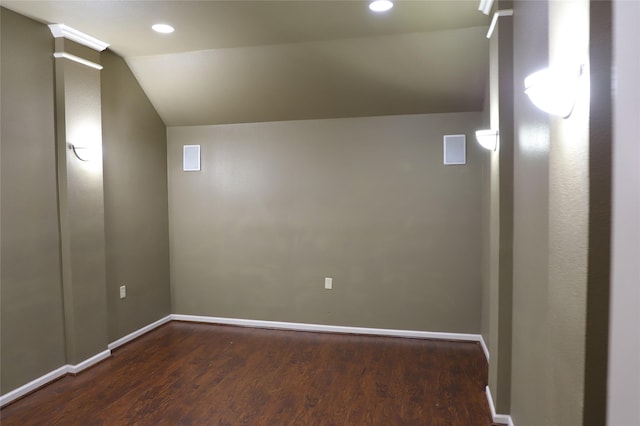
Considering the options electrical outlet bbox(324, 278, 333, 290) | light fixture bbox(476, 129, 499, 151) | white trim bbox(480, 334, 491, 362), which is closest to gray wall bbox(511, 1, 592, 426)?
light fixture bbox(476, 129, 499, 151)

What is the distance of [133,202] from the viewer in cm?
416

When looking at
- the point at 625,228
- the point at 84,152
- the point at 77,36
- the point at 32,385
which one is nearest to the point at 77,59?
the point at 77,36

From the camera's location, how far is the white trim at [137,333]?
388cm

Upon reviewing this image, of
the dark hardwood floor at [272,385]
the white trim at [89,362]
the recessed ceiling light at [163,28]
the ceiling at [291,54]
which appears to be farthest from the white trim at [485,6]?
the white trim at [89,362]

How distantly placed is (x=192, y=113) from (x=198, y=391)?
277 centimetres

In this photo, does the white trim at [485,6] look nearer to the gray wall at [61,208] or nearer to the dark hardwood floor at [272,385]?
the dark hardwood floor at [272,385]

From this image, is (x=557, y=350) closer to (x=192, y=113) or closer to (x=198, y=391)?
(x=198, y=391)

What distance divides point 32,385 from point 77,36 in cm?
266

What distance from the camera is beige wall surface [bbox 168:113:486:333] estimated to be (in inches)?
161

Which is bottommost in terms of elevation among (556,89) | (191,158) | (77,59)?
(556,89)

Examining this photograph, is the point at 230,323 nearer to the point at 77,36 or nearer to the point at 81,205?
the point at 81,205

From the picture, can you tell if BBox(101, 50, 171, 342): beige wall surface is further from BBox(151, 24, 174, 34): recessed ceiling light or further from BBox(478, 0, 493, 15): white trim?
BBox(478, 0, 493, 15): white trim

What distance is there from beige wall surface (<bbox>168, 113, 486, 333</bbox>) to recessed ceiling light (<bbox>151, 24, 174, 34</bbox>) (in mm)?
1402

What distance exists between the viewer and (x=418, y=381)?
3236 mm
